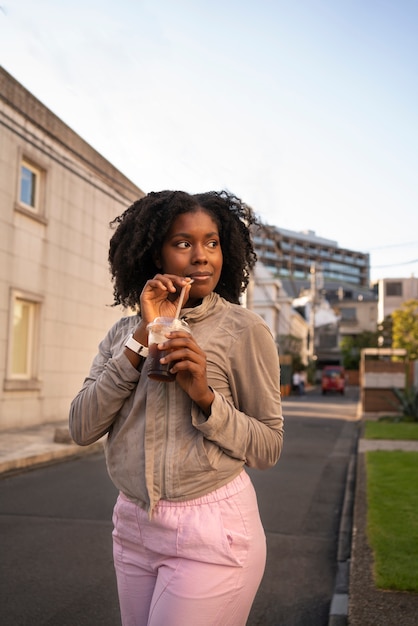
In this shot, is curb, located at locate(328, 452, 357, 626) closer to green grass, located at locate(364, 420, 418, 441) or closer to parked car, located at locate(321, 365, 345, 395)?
green grass, located at locate(364, 420, 418, 441)

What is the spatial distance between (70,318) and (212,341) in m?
16.5

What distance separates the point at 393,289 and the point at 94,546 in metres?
70.3

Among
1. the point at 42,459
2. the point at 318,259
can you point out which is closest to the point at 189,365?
the point at 42,459

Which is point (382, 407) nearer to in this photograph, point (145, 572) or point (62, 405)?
point (62, 405)

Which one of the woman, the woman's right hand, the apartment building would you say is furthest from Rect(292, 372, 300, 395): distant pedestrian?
the apartment building

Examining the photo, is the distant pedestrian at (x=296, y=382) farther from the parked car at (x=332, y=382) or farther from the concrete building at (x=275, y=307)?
the concrete building at (x=275, y=307)

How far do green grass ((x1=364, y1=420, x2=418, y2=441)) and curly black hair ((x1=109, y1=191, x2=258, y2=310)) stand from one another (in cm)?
1352

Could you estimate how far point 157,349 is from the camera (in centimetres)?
186

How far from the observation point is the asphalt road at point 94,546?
4.46 m

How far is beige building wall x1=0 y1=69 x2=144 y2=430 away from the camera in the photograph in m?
15.0

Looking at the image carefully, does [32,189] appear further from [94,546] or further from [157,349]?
[157,349]

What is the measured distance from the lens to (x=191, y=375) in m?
1.88

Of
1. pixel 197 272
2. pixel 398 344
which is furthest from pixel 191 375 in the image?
pixel 398 344

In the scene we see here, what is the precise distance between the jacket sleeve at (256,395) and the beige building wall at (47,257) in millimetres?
13389
